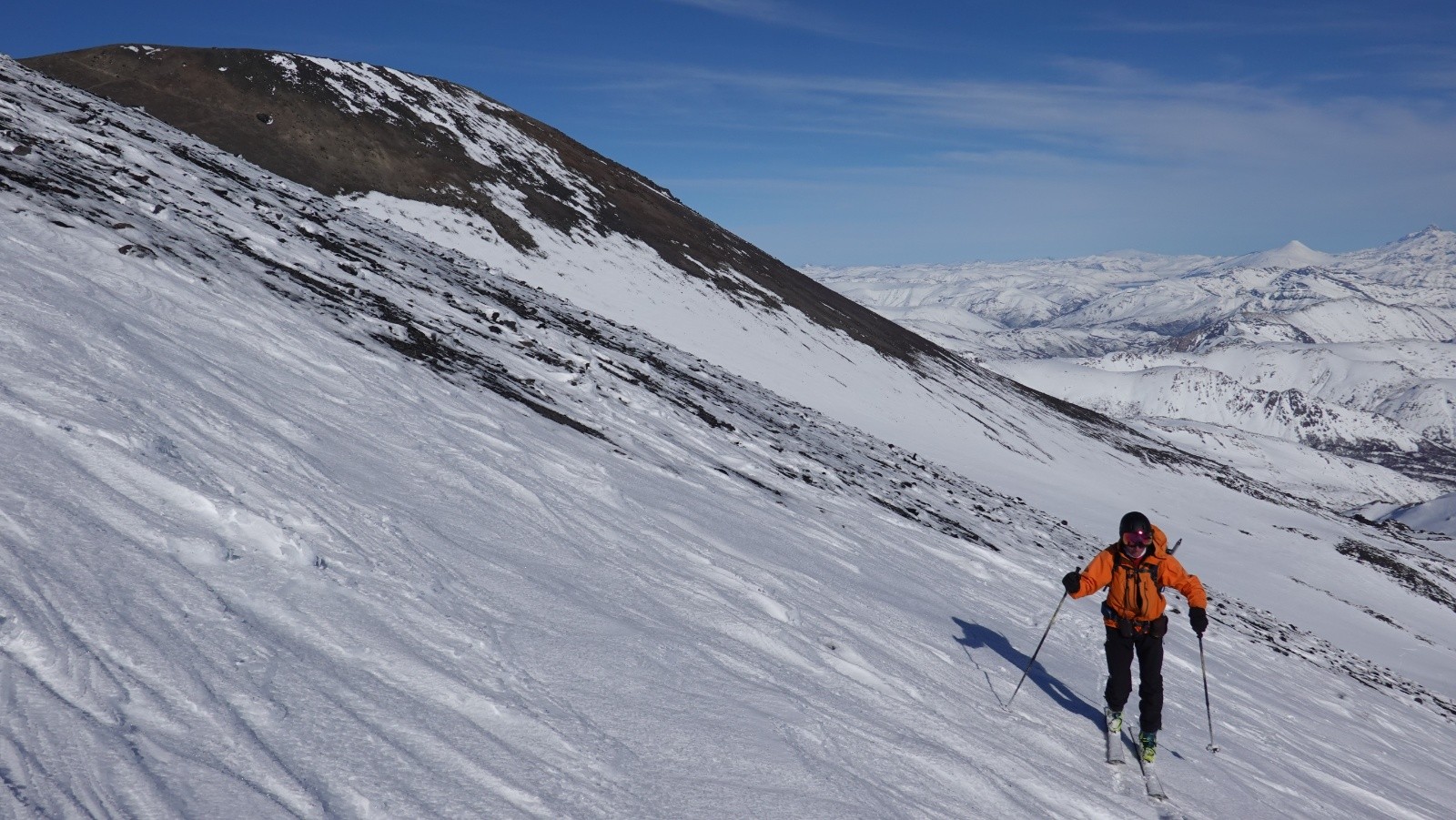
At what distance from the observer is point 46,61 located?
133ft

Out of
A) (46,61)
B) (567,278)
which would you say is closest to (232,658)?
(567,278)

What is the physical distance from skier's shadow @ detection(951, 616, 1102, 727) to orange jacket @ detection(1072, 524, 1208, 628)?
158 centimetres

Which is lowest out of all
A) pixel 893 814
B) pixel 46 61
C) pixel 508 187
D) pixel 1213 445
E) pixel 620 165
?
pixel 893 814

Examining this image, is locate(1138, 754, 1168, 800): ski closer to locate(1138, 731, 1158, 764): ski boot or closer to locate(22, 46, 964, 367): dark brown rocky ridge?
locate(1138, 731, 1158, 764): ski boot

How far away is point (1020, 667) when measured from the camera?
10.0 meters

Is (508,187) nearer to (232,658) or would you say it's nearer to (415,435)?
(415,435)

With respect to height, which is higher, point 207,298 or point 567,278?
point 567,278

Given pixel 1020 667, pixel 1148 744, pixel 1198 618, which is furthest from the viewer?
pixel 1020 667

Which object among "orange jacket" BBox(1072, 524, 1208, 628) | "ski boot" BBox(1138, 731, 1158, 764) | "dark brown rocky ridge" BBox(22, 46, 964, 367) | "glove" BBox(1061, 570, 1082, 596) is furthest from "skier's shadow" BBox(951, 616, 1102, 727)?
"dark brown rocky ridge" BBox(22, 46, 964, 367)

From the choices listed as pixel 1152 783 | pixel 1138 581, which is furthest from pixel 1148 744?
pixel 1138 581

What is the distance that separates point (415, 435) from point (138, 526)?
4.60 metres

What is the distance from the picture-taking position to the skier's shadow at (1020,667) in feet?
29.7

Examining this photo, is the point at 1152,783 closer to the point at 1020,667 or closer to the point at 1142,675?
the point at 1142,675

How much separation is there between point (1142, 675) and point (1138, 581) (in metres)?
1.02
